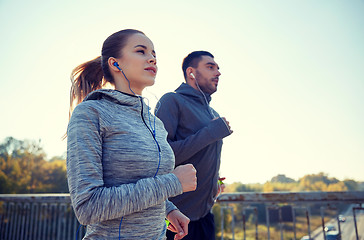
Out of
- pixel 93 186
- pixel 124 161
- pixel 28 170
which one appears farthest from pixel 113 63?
pixel 28 170

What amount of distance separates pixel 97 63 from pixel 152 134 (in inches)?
26.1

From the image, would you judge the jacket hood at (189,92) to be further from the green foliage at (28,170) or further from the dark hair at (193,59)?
the green foliage at (28,170)

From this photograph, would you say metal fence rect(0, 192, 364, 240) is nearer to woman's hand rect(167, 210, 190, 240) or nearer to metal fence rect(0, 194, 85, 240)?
metal fence rect(0, 194, 85, 240)

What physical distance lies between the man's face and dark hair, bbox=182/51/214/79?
0.18ft

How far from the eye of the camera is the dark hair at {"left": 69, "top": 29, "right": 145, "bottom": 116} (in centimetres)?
135

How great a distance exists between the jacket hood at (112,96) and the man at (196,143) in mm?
866

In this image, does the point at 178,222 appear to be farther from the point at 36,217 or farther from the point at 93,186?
the point at 36,217

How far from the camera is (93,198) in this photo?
0.85 m

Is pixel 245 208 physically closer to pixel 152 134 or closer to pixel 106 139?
pixel 152 134

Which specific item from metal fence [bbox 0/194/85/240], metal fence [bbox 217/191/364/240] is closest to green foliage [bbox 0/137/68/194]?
metal fence [bbox 0/194/85/240]

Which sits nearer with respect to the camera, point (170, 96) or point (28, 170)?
point (170, 96)

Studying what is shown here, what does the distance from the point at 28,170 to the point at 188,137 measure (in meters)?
38.5

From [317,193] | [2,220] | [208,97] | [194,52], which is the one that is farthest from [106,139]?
[2,220]

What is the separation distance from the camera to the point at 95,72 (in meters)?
1.53
